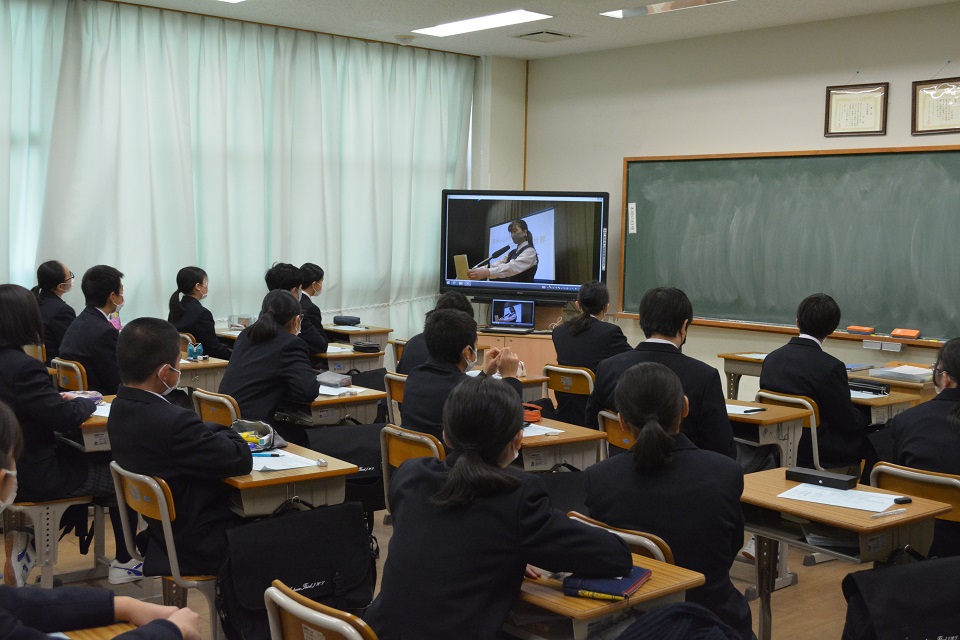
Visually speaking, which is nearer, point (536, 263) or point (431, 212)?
point (536, 263)

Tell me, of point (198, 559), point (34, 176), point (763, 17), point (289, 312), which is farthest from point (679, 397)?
point (34, 176)

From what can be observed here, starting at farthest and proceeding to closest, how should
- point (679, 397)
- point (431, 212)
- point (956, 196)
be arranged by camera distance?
point (431, 212)
point (956, 196)
point (679, 397)

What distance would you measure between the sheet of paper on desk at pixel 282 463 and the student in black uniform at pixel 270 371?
1.09 meters

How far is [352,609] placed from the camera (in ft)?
10.0

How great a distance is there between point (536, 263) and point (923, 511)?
5705 mm

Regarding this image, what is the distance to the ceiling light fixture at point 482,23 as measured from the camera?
278 inches

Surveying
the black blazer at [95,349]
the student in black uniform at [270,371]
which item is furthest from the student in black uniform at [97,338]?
the student in black uniform at [270,371]

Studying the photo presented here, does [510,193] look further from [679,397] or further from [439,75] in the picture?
[679,397]

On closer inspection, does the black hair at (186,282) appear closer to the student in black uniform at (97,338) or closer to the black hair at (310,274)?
the black hair at (310,274)

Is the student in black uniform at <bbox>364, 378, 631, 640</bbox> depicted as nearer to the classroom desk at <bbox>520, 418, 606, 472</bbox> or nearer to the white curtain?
the classroom desk at <bbox>520, 418, 606, 472</bbox>

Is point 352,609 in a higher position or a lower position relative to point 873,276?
lower

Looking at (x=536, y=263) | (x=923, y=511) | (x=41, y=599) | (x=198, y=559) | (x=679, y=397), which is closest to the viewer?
(x=41, y=599)

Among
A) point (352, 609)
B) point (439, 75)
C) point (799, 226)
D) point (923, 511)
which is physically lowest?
point (352, 609)

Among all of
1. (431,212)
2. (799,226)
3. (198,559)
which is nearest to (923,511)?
(198,559)
